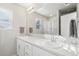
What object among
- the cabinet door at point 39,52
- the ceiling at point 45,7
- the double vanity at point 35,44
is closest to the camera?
the cabinet door at point 39,52

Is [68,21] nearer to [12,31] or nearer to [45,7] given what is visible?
[45,7]

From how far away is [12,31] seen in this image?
63.1 inches

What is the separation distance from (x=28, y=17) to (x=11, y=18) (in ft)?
0.83

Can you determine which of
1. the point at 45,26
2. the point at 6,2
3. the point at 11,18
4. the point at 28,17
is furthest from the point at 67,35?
the point at 6,2

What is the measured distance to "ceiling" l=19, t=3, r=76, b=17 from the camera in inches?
62.1

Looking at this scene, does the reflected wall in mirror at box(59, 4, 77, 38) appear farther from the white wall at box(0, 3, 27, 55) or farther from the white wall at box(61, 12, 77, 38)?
the white wall at box(0, 3, 27, 55)

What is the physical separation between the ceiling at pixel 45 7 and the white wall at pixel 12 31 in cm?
10

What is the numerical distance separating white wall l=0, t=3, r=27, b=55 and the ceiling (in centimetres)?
10

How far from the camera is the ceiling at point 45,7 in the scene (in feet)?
5.18

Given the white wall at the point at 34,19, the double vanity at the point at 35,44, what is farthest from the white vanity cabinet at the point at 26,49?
the white wall at the point at 34,19

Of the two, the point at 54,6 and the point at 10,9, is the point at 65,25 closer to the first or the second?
the point at 54,6

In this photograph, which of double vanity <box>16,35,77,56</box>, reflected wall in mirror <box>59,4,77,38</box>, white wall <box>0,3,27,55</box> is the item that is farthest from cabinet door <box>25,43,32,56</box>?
reflected wall in mirror <box>59,4,77,38</box>

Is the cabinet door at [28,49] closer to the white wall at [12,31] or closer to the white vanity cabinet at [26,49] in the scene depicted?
the white vanity cabinet at [26,49]

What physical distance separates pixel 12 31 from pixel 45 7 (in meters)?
0.61
